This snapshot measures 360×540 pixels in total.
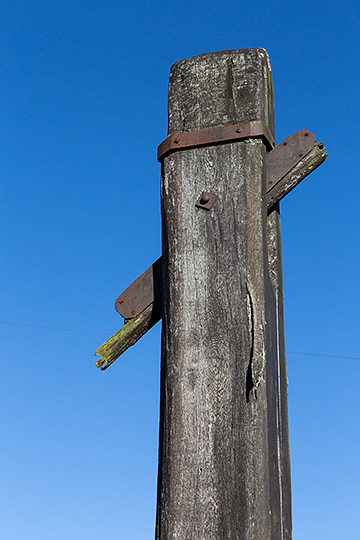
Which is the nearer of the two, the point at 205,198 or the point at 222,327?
the point at 222,327

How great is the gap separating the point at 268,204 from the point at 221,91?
393 mm

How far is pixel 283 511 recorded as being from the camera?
1839mm

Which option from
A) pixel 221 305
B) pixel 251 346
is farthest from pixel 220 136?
pixel 251 346

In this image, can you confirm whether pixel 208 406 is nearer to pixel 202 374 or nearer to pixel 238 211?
pixel 202 374

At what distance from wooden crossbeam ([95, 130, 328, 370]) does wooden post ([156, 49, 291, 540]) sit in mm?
62

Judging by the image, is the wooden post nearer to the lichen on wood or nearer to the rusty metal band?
the rusty metal band

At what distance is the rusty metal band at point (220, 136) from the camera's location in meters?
2.06

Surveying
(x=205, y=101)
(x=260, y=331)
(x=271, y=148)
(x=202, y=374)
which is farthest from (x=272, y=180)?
(x=202, y=374)

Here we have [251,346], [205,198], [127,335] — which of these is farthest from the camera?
[127,335]

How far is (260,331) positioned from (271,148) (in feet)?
2.03

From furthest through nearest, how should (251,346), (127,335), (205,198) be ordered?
(127,335) → (205,198) → (251,346)

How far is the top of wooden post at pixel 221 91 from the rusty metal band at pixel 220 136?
0.11 feet

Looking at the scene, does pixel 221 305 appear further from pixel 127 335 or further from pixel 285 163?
pixel 285 163

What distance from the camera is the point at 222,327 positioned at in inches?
74.8
